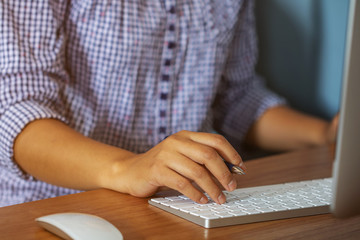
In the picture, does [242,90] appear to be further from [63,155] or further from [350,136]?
[350,136]

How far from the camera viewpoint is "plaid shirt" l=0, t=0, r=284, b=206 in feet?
3.18

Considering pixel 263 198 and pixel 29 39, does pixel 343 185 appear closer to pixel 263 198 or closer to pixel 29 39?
pixel 263 198

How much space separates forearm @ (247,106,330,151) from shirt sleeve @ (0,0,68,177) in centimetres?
57

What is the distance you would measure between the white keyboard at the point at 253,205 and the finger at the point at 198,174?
0.05 ft

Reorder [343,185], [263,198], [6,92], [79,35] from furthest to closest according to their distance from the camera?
[79,35] → [6,92] → [263,198] → [343,185]

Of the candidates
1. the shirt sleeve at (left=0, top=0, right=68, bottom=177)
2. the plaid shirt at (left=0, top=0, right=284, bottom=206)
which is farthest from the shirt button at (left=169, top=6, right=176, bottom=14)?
the shirt sleeve at (left=0, top=0, right=68, bottom=177)

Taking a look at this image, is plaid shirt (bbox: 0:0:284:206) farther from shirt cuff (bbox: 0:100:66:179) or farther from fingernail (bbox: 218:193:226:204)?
fingernail (bbox: 218:193:226:204)

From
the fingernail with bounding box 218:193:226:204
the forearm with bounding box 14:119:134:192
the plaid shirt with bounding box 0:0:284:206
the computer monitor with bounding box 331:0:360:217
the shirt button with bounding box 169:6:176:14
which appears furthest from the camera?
the shirt button with bounding box 169:6:176:14

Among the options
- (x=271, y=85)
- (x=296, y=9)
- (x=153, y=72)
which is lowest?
(x=271, y=85)

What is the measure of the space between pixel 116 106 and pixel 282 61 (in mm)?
557

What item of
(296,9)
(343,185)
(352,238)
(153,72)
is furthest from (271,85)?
(343,185)

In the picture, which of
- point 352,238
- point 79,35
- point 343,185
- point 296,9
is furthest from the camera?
point 296,9

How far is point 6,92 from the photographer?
0.95 m

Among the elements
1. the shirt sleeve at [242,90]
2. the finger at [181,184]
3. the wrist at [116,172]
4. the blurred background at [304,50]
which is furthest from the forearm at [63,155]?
the blurred background at [304,50]
